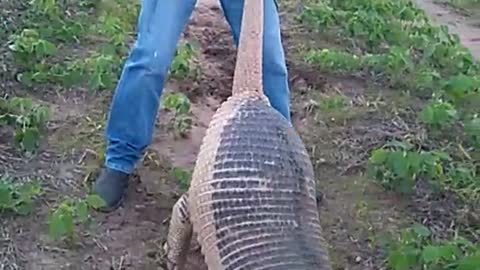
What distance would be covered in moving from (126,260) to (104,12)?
2.91 meters

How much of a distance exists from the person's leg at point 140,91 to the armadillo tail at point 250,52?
1.78 ft

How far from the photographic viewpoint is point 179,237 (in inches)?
151

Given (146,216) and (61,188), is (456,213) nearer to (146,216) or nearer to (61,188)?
(146,216)

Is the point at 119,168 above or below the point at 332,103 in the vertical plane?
above

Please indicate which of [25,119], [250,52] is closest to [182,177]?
[25,119]

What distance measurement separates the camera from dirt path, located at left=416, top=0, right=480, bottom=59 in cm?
750

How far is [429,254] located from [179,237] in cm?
84

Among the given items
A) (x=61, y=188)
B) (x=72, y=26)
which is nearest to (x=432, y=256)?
(x=61, y=188)

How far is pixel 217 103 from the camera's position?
5.70 m

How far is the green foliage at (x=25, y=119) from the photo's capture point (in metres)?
4.75

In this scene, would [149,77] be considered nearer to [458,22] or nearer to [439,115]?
[439,115]

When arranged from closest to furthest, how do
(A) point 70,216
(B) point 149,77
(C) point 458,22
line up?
(A) point 70,216 < (B) point 149,77 < (C) point 458,22

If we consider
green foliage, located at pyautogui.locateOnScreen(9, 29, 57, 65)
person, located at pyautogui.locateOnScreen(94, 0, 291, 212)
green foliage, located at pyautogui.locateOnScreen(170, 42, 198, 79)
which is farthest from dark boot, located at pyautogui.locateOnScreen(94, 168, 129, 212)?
green foliage, located at pyautogui.locateOnScreen(170, 42, 198, 79)

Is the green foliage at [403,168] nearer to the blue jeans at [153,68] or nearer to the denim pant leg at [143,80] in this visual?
the blue jeans at [153,68]
